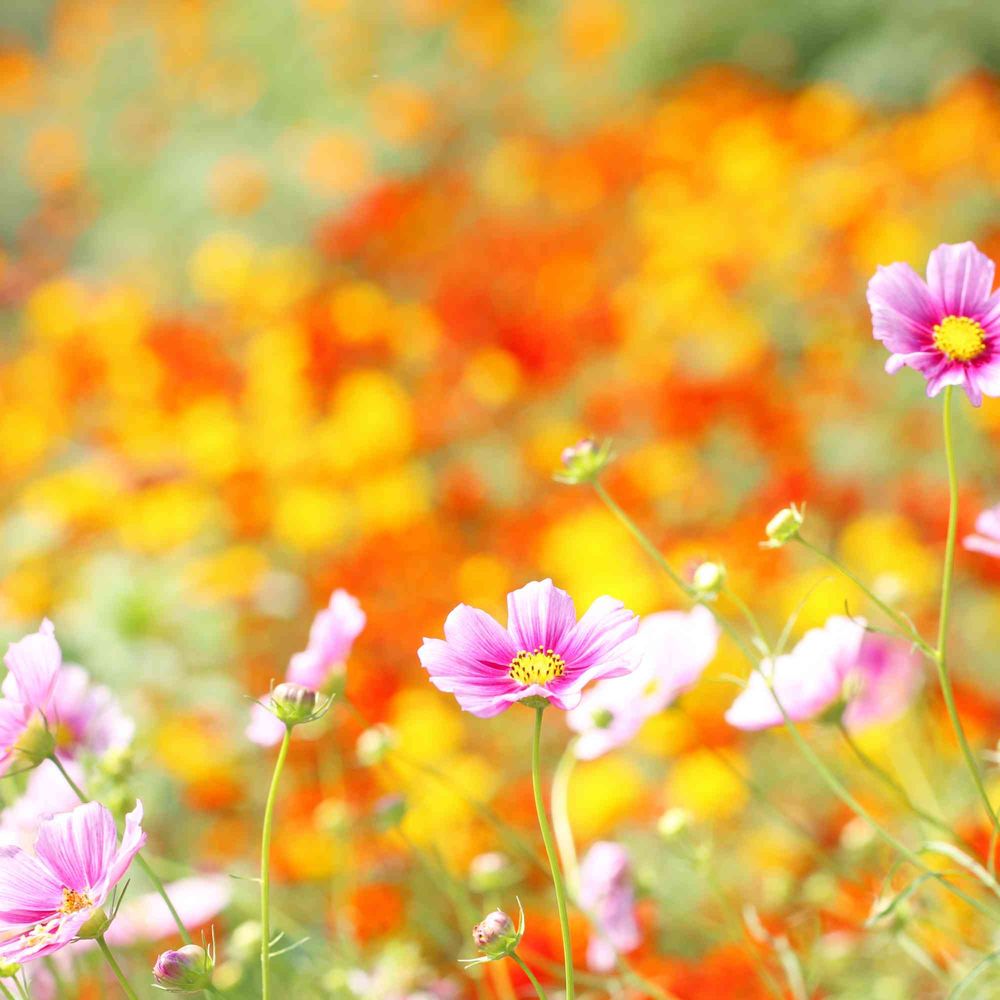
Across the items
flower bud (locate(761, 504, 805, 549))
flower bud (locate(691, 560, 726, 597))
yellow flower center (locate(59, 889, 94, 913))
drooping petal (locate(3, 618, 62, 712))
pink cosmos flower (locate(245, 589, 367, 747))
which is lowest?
pink cosmos flower (locate(245, 589, 367, 747))

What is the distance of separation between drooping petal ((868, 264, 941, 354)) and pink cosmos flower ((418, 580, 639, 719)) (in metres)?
0.16

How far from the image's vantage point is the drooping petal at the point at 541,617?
48 cm

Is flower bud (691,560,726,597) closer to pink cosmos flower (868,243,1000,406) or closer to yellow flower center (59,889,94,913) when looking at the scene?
pink cosmos flower (868,243,1000,406)

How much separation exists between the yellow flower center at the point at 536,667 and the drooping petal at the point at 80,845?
17cm

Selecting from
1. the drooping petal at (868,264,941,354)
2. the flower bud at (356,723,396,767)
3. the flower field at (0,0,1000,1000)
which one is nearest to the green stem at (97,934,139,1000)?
the flower field at (0,0,1000,1000)

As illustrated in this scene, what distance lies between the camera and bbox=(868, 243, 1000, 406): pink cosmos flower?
1.61ft

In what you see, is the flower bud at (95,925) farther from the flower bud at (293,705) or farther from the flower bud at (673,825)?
the flower bud at (673,825)

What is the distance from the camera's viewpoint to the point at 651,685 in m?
0.71

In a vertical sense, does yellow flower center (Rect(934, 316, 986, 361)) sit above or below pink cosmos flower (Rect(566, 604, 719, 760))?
above

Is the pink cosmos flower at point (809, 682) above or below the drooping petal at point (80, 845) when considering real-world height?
below

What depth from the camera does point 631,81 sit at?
2.95 metres

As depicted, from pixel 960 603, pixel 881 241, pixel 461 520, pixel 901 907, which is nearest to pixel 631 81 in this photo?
pixel 881 241

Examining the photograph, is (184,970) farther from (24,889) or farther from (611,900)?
(611,900)

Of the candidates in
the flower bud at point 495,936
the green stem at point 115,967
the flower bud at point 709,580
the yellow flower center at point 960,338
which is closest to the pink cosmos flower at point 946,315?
the yellow flower center at point 960,338
